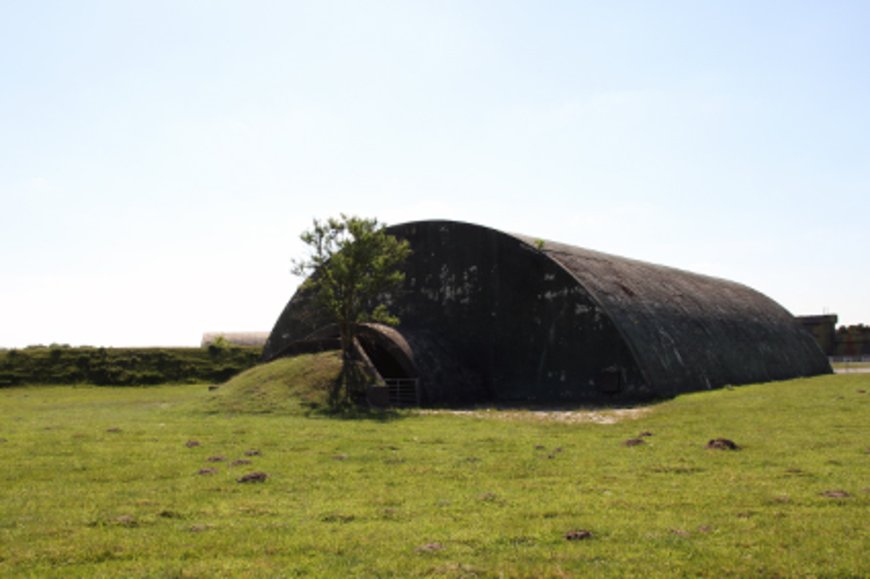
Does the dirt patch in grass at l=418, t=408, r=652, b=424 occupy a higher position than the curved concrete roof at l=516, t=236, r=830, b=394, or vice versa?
the curved concrete roof at l=516, t=236, r=830, b=394

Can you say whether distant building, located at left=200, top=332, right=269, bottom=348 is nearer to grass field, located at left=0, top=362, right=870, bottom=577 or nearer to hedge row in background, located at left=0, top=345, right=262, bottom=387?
hedge row in background, located at left=0, top=345, right=262, bottom=387

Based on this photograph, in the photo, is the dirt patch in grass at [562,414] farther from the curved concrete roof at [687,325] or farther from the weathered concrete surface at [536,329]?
the curved concrete roof at [687,325]

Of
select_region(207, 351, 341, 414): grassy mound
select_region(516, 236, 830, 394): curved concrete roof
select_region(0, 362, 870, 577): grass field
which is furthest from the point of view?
select_region(516, 236, 830, 394): curved concrete roof

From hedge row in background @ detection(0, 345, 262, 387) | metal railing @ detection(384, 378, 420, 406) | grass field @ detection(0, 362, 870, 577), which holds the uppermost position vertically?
hedge row in background @ detection(0, 345, 262, 387)

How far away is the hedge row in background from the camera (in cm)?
5728

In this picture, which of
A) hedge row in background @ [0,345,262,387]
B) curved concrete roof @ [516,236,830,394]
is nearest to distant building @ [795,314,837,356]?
A: curved concrete roof @ [516,236,830,394]

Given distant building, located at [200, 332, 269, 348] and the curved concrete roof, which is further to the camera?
distant building, located at [200, 332, 269, 348]

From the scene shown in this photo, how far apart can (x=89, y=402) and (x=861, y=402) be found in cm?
3914

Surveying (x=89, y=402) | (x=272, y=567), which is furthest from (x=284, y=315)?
(x=272, y=567)

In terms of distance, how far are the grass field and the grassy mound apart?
6519 millimetres

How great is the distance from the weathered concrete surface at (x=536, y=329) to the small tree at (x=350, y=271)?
118 inches

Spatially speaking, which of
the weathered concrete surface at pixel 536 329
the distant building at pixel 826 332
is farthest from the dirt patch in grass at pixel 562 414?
the distant building at pixel 826 332

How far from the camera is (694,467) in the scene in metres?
16.0

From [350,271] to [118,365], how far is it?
33486 mm
